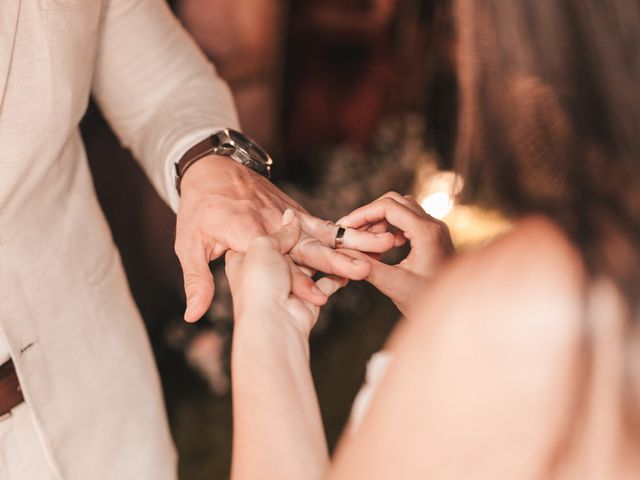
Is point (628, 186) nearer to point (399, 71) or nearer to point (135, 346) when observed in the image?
point (135, 346)

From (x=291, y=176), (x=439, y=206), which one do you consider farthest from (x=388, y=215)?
(x=291, y=176)

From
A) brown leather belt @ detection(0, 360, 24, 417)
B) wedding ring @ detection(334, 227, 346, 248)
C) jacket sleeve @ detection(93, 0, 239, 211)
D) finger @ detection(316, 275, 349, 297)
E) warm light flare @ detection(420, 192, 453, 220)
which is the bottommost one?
warm light flare @ detection(420, 192, 453, 220)

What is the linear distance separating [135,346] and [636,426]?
884mm

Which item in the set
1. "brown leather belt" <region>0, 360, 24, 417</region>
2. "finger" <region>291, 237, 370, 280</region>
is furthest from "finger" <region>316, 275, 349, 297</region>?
"brown leather belt" <region>0, 360, 24, 417</region>

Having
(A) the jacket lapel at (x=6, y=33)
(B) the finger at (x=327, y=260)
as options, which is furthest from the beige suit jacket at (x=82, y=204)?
(B) the finger at (x=327, y=260)

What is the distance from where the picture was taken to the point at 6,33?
885 mm

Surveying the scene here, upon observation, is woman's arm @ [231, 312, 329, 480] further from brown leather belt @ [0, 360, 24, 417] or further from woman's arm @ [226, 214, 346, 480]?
brown leather belt @ [0, 360, 24, 417]

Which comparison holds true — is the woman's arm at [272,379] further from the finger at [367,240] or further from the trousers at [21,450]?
the trousers at [21,450]

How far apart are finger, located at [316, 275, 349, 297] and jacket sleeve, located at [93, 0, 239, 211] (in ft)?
1.08

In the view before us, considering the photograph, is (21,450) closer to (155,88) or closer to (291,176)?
(155,88)

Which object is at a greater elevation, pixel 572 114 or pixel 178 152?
pixel 572 114

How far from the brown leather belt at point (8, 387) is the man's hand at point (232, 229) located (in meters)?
0.29

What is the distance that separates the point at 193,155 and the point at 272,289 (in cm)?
38

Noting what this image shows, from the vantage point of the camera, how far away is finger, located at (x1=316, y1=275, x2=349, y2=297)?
39.6 inches
